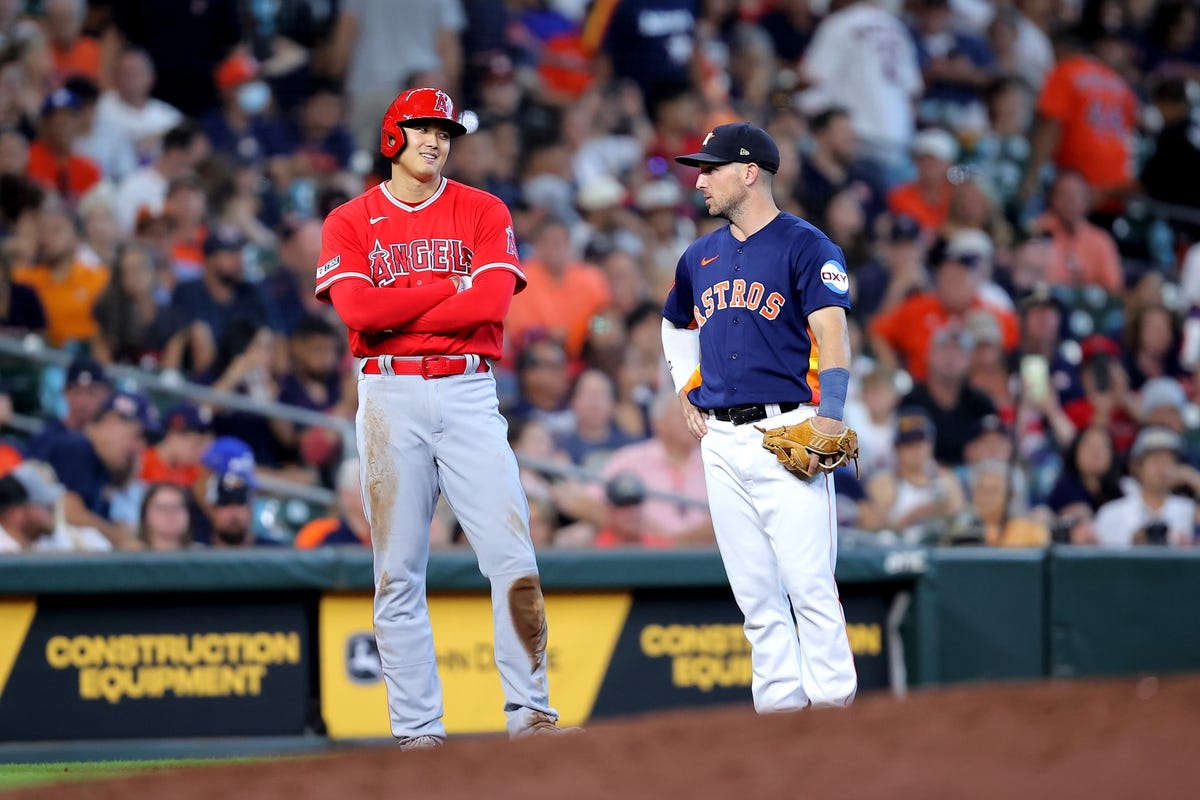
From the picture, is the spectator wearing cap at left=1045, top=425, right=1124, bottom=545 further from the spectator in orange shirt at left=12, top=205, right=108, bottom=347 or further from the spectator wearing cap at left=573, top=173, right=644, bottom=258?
the spectator in orange shirt at left=12, top=205, right=108, bottom=347

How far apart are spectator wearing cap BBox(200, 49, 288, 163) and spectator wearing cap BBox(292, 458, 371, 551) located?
3.21 metres

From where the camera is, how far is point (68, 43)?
9.86m

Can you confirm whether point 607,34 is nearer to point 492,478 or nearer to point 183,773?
point 492,478

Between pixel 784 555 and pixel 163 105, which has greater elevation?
pixel 163 105

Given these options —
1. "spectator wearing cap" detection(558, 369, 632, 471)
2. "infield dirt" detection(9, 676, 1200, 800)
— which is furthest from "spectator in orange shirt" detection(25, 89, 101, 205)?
"infield dirt" detection(9, 676, 1200, 800)

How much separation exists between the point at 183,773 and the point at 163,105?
6.90 metres

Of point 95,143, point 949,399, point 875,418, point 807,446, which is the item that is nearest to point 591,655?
point 807,446

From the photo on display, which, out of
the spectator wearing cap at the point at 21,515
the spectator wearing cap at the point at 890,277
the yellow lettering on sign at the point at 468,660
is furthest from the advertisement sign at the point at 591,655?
the spectator wearing cap at the point at 890,277

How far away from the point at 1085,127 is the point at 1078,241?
49.4 inches

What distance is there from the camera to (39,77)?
31.3ft

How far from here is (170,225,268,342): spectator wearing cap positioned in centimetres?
855

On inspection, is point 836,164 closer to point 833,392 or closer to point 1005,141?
point 1005,141

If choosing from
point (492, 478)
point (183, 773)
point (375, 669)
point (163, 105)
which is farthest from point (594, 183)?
point (183, 773)

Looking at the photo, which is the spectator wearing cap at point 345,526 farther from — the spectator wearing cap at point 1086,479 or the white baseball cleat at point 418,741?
the spectator wearing cap at point 1086,479
